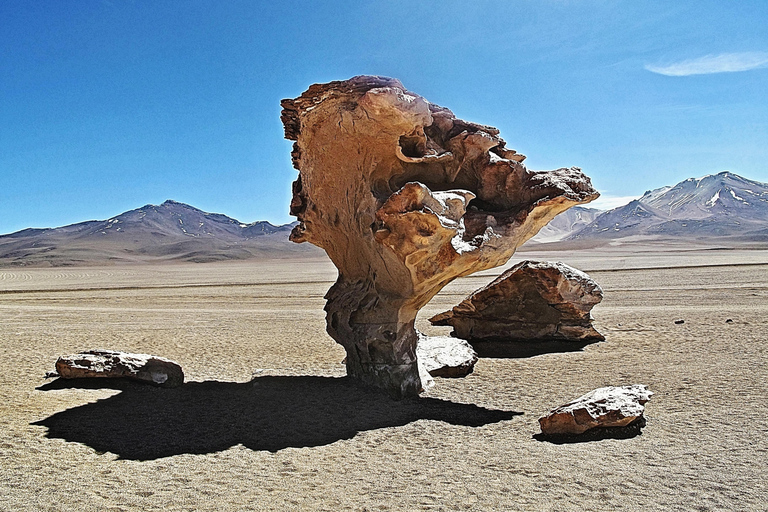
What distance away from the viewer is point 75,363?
8516 mm

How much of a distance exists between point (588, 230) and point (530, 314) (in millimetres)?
157410

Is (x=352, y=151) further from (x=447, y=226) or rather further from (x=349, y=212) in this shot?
(x=447, y=226)

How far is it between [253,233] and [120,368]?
18039cm

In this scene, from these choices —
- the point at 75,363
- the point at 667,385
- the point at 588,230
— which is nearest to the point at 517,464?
the point at 667,385

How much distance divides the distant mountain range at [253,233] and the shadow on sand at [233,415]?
308 ft

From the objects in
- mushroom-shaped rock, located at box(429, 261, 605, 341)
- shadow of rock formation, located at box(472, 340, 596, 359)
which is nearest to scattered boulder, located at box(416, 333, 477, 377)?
shadow of rock formation, located at box(472, 340, 596, 359)

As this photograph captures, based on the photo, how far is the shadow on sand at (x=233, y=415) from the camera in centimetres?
611

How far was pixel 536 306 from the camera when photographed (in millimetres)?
12812

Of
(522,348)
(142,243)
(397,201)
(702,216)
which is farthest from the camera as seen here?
(702,216)

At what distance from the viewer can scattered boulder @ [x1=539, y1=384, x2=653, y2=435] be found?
618 cm

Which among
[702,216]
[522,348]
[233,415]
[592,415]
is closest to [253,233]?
[702,216]

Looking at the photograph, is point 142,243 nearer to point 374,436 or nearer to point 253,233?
point 253,233

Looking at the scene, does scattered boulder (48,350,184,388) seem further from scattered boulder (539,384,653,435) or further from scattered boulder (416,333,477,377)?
scattered boulder (539,384,653,435)

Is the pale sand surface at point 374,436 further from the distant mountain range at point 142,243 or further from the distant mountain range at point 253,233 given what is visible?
the distant mountain range at point 142,243
